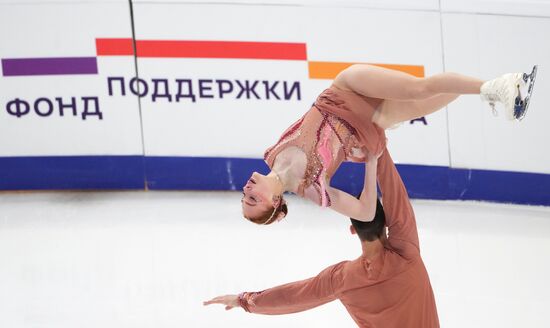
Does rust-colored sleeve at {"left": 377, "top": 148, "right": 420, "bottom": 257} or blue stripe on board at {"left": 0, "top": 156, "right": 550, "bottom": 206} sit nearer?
rust-colored sleeve at {"left": 377, "top": 148, "right": 420, "bottom": 257}

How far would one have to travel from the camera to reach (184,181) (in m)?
6.23

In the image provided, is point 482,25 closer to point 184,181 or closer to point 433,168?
point 433,168

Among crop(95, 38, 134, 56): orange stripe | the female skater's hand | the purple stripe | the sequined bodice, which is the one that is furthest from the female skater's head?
the purple stripe

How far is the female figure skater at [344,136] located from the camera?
3.50m

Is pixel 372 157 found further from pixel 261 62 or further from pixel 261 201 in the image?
pixel 261 62

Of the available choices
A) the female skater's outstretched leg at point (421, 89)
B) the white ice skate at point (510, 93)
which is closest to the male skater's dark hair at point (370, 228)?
the female skater's outstretched leg at point (421, 89)

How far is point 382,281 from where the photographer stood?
364cm

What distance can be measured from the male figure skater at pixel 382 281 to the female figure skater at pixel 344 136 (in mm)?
133

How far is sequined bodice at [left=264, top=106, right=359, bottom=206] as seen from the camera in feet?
12.1

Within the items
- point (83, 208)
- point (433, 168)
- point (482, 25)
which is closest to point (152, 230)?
point (83, 208)

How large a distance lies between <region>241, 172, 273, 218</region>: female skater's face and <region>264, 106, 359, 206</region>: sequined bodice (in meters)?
0.21

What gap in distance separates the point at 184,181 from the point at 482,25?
7.14ft

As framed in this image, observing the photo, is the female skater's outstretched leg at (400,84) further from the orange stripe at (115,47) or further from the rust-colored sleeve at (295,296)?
the orange stripe at (115,47)

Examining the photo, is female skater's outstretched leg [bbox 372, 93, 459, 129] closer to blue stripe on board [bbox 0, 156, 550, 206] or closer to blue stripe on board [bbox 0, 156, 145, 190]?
blue stripe on board [bbox 0, 156, 550, 206]
